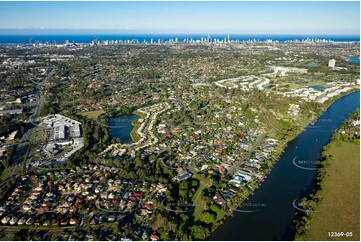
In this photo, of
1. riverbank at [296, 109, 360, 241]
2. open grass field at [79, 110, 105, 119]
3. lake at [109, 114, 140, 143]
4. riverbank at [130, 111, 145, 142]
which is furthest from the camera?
open grass field at [79, 110, 105, 119]

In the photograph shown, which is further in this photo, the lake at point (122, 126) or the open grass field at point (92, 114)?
the open grass field at point (92, 114)


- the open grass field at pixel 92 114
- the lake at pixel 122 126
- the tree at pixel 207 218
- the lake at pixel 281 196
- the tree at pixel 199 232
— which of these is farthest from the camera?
the open grass field at pixel 92 114

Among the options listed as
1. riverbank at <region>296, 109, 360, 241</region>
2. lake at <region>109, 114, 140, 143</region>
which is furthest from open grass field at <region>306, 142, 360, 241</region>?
lake at <region>109, 114, 140, 143</region>

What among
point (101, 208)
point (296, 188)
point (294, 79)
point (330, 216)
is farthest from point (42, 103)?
point (294, 79)

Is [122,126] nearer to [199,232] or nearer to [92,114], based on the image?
[92,114]

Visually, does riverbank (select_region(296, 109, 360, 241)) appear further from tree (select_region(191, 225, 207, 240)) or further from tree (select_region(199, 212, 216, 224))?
tree (select_region(191, 225, 207, 240))

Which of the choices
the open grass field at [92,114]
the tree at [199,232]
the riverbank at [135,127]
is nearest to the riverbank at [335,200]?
the tree at [199,232]

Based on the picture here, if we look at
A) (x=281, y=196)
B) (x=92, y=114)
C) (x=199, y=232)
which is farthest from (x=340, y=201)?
(x=92, y=114)

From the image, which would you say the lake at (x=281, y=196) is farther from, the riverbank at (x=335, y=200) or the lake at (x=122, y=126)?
the lake at (x=122, y=126)

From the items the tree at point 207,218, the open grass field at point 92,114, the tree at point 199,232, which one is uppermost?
the open grass field at point 92,114
